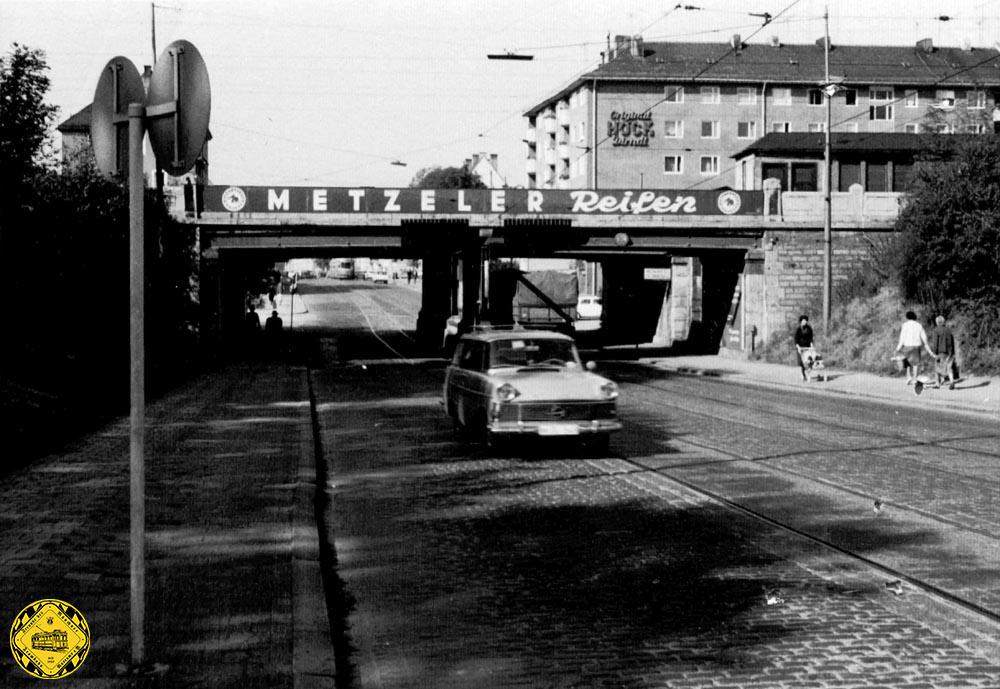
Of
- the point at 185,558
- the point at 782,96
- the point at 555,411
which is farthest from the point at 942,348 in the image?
the point at 782,96

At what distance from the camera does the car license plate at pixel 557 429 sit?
1430 centimetres

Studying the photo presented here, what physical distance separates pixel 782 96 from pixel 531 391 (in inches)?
3043

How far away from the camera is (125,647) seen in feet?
19.3

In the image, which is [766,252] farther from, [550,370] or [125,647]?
[125,647]

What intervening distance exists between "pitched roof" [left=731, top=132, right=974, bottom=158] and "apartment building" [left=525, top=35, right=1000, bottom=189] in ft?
69.6

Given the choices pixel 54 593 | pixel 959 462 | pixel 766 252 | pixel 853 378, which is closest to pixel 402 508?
pixel 54 593

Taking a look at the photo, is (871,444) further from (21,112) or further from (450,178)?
(450,178)

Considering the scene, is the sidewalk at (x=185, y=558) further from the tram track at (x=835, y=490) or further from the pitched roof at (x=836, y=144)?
the pitched roof at (x=836, y=144)

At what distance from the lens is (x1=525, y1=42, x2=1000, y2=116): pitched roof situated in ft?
278

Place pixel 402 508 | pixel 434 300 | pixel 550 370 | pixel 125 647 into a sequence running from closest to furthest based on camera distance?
1. pixel 125 647
2. pixel 402 508
3. pixel 550 370
4. pixel 434 300

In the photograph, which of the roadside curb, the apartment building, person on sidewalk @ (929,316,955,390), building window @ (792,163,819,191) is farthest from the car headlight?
the apartment building

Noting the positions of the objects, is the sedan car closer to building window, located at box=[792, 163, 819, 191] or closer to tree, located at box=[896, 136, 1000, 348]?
tree, located at box=[896, 136, 1000, 348]

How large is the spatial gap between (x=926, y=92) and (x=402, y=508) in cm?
8495

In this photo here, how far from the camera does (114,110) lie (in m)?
5.43
